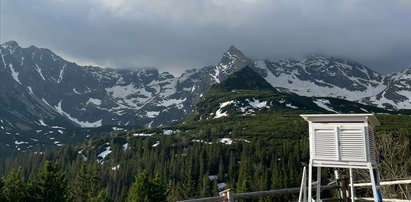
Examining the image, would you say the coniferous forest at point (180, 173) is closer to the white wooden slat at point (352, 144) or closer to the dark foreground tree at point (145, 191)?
the dark foreground tree at point (145, 191)

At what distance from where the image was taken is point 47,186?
54188mm

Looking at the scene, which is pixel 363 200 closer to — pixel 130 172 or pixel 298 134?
pixel 130 172

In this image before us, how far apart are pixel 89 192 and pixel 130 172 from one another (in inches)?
3223

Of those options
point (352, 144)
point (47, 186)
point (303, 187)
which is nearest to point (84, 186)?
point (47, 186)

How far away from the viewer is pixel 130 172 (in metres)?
162

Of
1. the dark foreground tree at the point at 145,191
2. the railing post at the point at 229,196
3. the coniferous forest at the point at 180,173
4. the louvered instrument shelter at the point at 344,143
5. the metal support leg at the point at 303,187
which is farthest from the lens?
the dark foreground tree at the point at 145,191

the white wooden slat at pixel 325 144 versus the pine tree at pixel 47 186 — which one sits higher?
the white wooden slat at pixel 325 144

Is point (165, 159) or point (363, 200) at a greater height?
point (165, 159)

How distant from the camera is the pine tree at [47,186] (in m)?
53.9

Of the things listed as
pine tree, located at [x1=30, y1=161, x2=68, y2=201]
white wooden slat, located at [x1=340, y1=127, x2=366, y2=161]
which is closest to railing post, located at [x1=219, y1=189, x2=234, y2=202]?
white wooden slat, located at [x1=340, y1=127, x2=366, y2=161]

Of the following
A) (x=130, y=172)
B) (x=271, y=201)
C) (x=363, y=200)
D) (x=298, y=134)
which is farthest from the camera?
(x=298, y=134)

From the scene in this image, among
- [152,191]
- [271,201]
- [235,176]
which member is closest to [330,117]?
[152,191]

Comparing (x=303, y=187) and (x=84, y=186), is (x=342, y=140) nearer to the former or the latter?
(x=303, y=187)

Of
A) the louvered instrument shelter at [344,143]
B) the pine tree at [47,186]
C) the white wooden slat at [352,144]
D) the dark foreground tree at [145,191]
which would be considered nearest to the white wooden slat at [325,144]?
the louvered instrument shelter at [344,143]
